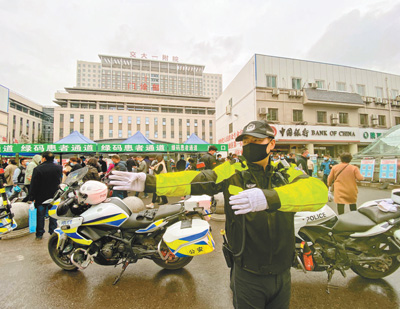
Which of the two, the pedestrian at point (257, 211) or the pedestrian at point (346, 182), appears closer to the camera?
the pedestrian at point (257, 211)

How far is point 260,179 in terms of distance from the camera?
4.79 feet

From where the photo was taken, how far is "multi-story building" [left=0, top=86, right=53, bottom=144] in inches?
1938

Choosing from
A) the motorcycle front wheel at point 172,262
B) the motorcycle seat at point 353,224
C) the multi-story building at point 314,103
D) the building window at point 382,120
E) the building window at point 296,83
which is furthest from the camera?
the building window at point 382,120

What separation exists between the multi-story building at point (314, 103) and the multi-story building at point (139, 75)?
195ft

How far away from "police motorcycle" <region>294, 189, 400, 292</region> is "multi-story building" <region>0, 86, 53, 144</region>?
56.7 m

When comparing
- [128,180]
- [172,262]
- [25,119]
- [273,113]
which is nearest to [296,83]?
[273,113]

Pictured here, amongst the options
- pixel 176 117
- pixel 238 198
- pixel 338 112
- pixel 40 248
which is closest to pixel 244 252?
pixel 238 198

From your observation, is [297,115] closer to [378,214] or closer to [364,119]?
[364,119]

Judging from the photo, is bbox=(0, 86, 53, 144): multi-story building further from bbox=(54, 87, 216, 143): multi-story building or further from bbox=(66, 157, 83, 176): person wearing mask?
bbox=(66, 157, 83, 176): person wearing mask

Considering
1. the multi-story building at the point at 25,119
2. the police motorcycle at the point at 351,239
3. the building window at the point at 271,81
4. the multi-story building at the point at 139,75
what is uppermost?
the multi-story building at the point at 139,75

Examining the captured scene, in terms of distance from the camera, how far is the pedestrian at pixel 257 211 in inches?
50.9

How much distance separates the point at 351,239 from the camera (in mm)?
2484

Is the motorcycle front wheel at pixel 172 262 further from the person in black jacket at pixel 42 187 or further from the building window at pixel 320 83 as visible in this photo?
the building window at pixel 320 83

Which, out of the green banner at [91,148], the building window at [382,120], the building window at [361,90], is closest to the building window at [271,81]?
the green banner at [91,148]
